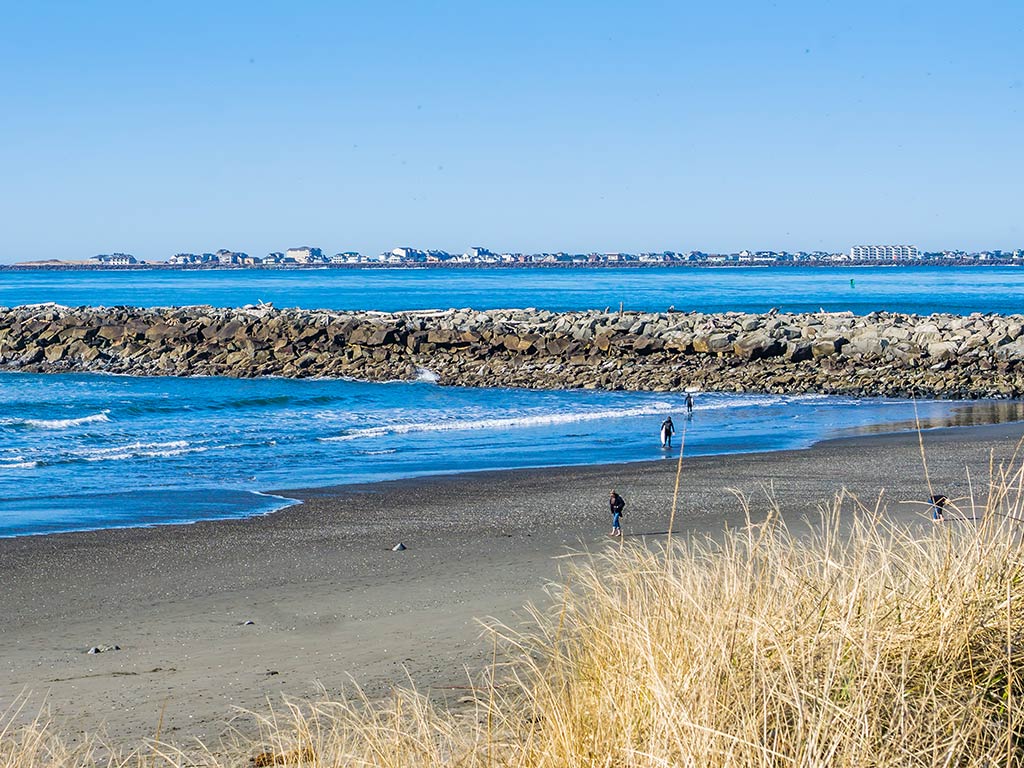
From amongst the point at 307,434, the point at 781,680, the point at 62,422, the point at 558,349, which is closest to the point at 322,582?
the point at 781,680

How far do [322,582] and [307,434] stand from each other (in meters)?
14.9

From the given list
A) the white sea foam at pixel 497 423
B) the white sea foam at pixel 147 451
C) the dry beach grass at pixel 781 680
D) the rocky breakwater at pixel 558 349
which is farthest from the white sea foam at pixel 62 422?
the dry beach grass at pixel 781 680

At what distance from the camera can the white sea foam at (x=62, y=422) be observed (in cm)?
2703

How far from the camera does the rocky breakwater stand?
113 feet

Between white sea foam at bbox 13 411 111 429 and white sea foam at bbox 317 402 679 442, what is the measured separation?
6680 mm

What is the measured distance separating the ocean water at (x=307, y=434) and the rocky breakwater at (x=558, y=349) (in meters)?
2.18

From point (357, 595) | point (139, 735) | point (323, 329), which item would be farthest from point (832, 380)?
point (139, 735)

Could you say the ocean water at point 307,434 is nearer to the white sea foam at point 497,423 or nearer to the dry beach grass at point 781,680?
the white sea foam at point 497,423

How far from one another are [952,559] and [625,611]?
1.34m

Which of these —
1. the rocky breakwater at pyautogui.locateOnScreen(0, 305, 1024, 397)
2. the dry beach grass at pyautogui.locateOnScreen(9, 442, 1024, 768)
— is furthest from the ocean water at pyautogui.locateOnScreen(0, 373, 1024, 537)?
the dry beach grass at pyautogui.locateOnScreen(9, 442, 1024, 768)

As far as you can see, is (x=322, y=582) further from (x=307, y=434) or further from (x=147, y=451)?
(x=307, y=434)

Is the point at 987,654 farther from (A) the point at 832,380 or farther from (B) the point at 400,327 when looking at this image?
(B) the point at 400,327

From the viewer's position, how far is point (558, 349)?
4044 cm

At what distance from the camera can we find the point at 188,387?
1495 inches
